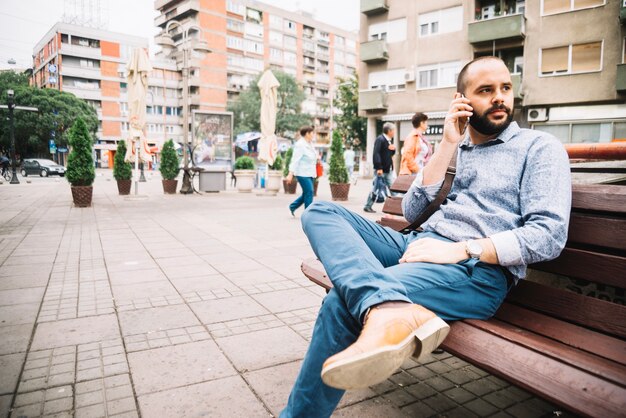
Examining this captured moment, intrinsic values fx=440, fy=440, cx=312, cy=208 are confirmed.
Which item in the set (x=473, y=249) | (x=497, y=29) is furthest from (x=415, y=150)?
(x=497, y=29)

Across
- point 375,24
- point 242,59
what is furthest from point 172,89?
point 375,24

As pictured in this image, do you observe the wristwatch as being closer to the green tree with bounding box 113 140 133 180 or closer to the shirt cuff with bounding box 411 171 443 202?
the shirt cuff with bounding box 411 171 443 202

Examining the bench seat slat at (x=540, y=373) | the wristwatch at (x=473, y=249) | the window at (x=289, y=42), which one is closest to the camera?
the bench seat slat at (x=540, y=373)

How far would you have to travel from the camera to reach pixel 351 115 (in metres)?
40.0

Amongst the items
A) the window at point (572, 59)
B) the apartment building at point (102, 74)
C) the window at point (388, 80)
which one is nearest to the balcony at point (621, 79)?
the window at point (572, 59)

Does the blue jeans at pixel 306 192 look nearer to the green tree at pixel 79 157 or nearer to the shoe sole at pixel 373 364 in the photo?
the green tree at pixel 79 157

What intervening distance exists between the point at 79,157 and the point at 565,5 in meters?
23.3

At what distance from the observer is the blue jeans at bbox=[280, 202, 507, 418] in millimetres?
1702

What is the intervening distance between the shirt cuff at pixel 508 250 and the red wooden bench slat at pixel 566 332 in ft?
0.85

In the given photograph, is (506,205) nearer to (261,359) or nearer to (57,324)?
(261,359)

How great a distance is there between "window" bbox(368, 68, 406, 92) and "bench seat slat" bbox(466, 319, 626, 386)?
95.5 ft

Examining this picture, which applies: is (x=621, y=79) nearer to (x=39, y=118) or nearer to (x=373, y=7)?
(x=373, y=7)

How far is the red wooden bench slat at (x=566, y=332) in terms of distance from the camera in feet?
5.35

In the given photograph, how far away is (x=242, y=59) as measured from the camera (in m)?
67.2
